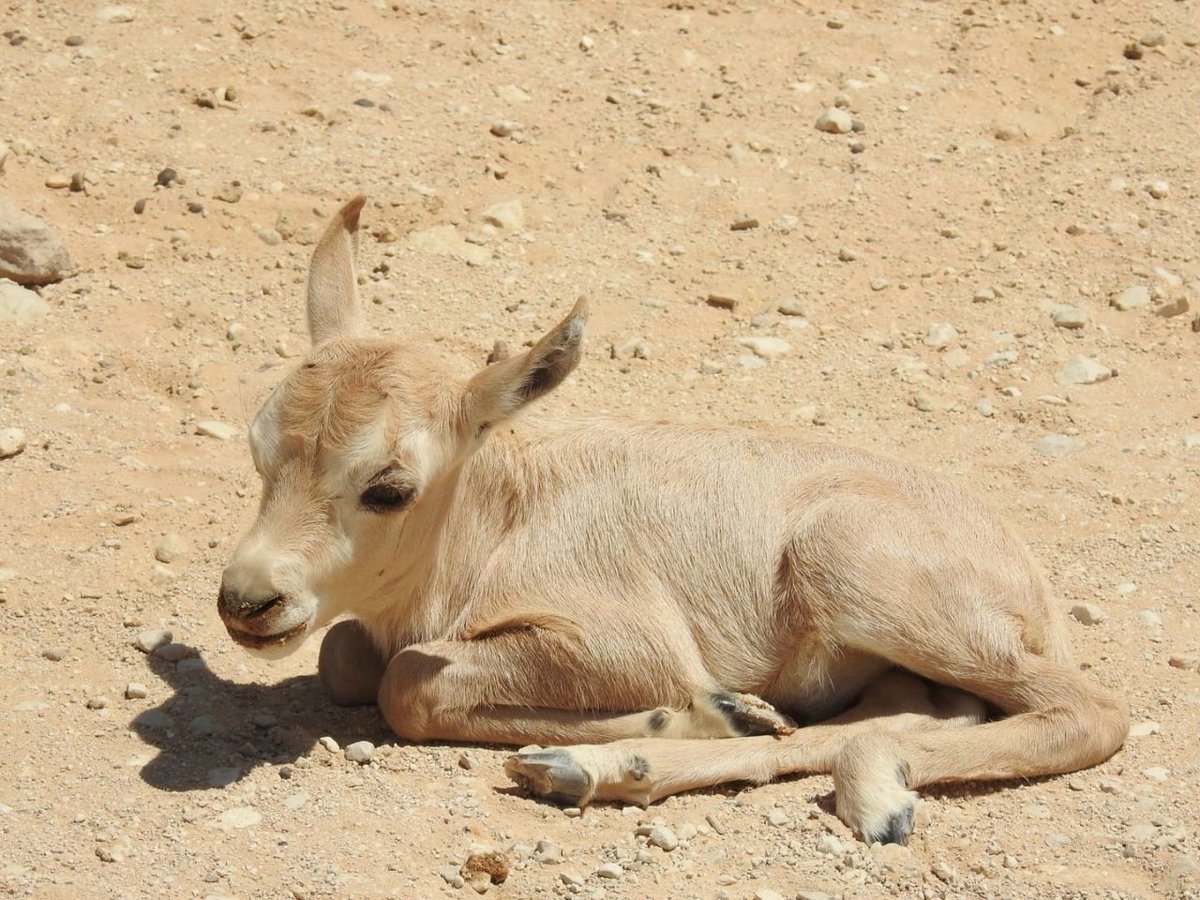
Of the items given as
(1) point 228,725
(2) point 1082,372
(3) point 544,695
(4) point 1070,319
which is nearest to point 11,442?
(1) point 228,725

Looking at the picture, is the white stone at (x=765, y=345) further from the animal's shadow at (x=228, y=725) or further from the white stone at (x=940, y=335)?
the animal's shadow at (x=228, y=725)

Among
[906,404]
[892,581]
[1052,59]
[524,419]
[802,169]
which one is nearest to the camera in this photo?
[892,581]

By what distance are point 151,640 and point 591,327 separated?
4.24 meters

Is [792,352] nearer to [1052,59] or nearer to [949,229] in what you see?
[949,229]

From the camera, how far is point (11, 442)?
931cm

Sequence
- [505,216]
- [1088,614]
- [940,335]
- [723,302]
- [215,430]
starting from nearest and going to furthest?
[1088,614]
[215,430]
[940,335]
[723,302]
[505,216]

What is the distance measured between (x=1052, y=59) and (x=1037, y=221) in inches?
98.5

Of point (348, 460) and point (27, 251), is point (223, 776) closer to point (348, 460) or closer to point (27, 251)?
point (348, 460)

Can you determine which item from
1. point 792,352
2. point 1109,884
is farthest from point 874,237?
point 1109,884

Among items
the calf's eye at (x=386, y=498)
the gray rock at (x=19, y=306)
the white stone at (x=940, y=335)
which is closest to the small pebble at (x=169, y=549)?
the calf's eye at (x=386, y=498)

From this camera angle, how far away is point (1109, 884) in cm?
632

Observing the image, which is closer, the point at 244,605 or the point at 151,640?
the point at 244,605

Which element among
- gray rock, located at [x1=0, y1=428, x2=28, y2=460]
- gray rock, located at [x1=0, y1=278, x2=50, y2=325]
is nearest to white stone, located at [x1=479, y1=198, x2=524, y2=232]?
gray rock, located at [x1=0, y1=278, x2=50, y2=325]

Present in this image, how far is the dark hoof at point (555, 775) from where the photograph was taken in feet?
22.3
